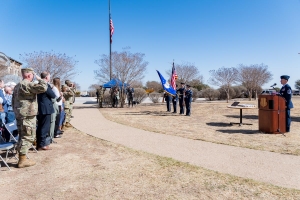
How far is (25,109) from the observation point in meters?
4.55

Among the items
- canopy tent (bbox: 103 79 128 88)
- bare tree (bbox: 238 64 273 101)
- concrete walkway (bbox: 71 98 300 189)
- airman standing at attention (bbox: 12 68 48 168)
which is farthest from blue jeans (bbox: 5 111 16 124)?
bare tree (bbox: 238 64 273 101)

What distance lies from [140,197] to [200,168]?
155 cm

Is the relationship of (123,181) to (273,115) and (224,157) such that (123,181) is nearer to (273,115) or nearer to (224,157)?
(224,157)

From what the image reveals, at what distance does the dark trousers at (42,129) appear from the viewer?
19.1 ft

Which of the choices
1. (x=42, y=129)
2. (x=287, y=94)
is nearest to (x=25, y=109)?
(x=42, y=129)

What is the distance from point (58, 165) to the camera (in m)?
4.77

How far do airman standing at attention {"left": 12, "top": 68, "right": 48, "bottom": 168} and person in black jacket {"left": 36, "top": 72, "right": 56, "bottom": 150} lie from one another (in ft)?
3.07

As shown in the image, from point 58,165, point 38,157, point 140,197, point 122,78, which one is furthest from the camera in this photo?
point 122,78

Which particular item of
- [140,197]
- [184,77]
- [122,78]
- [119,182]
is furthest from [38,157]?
[184,77]

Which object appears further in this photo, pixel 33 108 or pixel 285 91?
pixel 285 91

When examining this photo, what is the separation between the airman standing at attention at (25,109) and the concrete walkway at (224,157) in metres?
2.46

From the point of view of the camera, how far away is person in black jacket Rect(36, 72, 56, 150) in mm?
5688

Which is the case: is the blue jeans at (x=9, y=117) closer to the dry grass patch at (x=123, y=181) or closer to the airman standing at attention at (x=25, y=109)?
the dry grass patch at (x=123, y=181)

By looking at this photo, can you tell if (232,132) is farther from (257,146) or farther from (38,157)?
(38,157)
